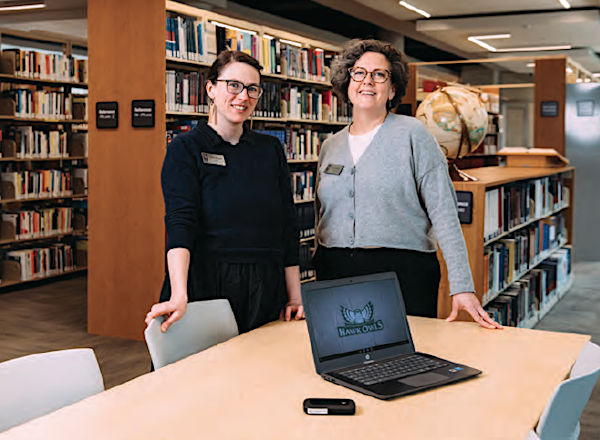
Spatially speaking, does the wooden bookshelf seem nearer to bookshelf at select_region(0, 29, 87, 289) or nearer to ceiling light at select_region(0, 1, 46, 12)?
bookshelf at select_region(0, 29, 87, 289)

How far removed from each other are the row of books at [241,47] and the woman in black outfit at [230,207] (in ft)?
9.61

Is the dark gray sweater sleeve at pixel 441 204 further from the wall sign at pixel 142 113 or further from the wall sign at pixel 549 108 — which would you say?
the wall sign at pixel 549 108

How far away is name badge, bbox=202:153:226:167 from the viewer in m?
2.32

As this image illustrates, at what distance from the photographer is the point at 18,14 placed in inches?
396

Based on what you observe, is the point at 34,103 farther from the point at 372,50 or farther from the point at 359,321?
the point at 359,321

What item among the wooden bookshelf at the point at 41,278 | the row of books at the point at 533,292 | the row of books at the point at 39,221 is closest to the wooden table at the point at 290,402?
the row of books at the point at 533,292

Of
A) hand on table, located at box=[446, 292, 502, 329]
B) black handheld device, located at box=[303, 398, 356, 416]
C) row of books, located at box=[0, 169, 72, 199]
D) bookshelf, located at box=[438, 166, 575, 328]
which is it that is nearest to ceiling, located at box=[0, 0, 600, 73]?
row of books, located at box=[0, 169, 72, 199]

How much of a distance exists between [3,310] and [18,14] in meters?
5.39

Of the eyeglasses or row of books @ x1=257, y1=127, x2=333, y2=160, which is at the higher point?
the eyeglasses

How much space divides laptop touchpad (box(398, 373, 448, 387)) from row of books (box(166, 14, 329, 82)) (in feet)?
12.6

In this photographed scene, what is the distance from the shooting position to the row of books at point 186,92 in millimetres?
5145

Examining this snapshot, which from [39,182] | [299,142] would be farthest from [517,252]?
[39,182]

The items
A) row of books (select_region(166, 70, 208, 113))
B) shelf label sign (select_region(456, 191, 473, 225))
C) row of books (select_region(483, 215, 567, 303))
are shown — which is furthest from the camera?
row of books (select_region(166, 70, 208, 113))

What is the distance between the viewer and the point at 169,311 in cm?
212
